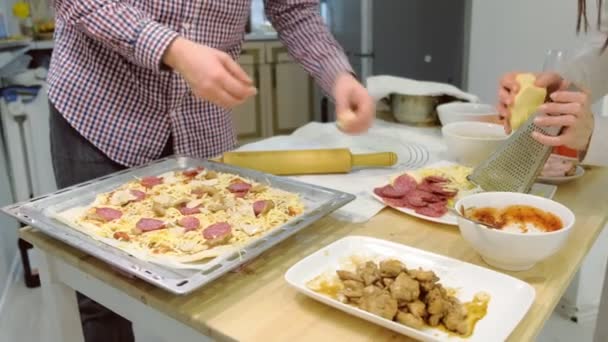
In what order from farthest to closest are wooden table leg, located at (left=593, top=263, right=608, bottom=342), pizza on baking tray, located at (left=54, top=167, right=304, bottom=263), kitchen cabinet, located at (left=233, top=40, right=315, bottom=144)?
kitchen cabinet, located at (left=233, top=40, right=315, bottom=144), wooden table leg, located at (left=593, top=263, right=608, bottom=342), pizza on baking tray, located at (left=54, top=167, right=304, bottom=263)

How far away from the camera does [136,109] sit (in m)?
1.11

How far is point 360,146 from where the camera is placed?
134cm

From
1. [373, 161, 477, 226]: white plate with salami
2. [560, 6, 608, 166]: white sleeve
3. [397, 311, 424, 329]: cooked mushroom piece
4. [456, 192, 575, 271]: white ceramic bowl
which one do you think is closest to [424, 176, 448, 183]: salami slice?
[373, 161, 477, 226]: white plate with salami

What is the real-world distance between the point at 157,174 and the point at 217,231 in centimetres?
32

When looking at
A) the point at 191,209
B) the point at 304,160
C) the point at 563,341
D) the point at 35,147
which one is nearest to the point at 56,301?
the point at 191,209

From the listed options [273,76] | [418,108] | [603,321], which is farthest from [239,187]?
[273,76]

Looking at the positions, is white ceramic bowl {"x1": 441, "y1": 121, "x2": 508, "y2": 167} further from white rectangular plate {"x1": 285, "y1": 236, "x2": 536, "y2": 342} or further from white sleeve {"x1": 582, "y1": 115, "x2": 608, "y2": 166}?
white rectangular plate {"x1": 285, "y1": 236, "x2": 536, "y2": 342}

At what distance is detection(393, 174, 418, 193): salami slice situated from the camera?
3.17 feet

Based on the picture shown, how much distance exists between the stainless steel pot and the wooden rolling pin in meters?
0.45

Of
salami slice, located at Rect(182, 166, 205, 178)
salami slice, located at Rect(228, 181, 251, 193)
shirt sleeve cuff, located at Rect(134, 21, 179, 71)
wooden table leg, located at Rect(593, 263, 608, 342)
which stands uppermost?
shirt sleeve cuff, located at Rect(134, 21, 179, 71)

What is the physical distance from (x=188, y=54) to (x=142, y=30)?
0.12 meters

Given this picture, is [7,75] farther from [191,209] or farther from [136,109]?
[191,209]

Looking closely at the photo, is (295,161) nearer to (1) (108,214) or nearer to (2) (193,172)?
(2) (193,172)

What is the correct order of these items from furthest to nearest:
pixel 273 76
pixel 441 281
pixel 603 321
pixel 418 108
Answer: pixel 273 76, pixel 418 108, pixel 603 321, pixel 441 281
